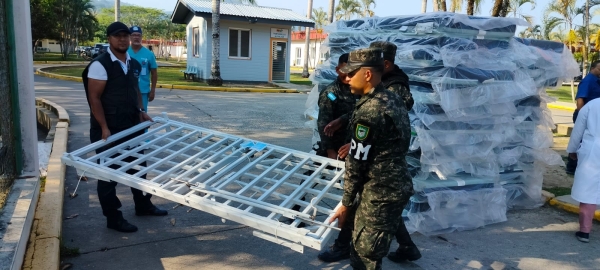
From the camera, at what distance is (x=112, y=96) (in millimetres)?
3908

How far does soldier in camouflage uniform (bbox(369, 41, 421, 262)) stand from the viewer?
349 cm

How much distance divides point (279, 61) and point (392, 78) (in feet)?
62.1

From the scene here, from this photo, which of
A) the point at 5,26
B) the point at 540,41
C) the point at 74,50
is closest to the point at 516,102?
the point at 540,41

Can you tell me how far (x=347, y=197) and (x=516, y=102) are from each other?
10.3ft

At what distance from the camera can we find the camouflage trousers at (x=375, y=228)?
264 cm

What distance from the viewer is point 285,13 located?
73.5ft

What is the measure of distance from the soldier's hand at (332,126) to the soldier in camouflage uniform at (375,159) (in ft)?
3.66

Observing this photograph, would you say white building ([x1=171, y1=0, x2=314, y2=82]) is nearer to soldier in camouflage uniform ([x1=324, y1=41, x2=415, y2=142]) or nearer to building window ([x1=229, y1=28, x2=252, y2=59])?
building window ([x1=229, y1=28, x2=252, y2=59])

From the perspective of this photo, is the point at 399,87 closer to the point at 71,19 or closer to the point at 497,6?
the point at 497,6

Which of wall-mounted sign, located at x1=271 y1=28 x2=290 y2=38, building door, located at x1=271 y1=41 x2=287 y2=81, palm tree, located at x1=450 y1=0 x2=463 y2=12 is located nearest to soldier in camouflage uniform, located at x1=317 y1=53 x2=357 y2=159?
wall-mounted sign, located at x1=271 y1=28 x2=290 y2=38

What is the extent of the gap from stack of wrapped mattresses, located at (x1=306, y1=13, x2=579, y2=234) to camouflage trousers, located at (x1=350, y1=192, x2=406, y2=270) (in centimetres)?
163

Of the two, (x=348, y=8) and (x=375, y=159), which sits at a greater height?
(x=348, y=8)

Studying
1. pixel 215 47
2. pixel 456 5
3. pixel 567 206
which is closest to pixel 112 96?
pixel 567 206

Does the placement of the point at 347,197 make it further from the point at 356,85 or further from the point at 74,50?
the point at 74,50
